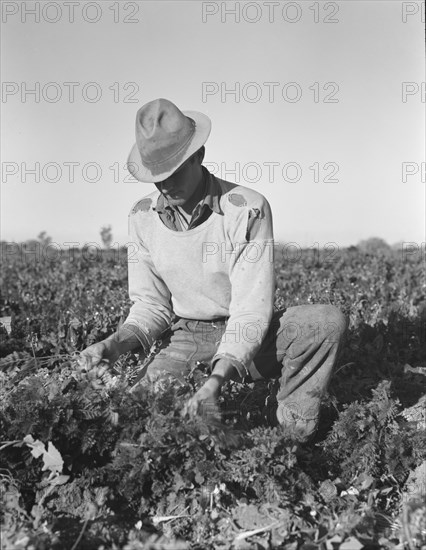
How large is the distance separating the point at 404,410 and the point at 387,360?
963mm

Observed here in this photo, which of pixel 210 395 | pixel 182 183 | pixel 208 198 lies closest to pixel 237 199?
pixel 208 198

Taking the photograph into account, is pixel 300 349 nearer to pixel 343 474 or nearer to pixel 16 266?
pixel 343 474

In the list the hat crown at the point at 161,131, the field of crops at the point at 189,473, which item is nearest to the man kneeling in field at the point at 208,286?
the hat crown at the point at 161,131

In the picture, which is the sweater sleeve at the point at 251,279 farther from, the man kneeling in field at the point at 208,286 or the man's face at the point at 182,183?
the man's face at the point at 182,183

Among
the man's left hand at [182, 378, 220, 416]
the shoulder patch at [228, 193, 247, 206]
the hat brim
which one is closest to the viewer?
the man's left hand at [182, 378, 220, 416]

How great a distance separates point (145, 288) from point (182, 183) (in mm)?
705

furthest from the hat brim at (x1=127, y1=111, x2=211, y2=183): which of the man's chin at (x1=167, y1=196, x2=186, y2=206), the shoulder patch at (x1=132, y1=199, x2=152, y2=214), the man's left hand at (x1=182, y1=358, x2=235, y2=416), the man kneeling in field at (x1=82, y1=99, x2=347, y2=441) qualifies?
the man's left hand at (x1=182, y1=358, x2=235, y2=416)

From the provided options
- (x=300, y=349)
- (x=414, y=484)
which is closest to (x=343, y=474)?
(x=414, y=484)

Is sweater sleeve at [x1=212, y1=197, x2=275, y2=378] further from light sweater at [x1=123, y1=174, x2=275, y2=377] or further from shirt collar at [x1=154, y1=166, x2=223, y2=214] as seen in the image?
shirt collar at [x1=154, y1=166, x2=223, y2=214]

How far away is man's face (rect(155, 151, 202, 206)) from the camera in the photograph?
10.6 ft

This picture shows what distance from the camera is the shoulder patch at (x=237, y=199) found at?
11.0 feet

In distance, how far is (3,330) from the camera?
17.6 feet

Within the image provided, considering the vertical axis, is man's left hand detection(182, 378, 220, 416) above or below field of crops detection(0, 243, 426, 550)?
above

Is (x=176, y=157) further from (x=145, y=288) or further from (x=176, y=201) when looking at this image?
(x=145, y=288)
